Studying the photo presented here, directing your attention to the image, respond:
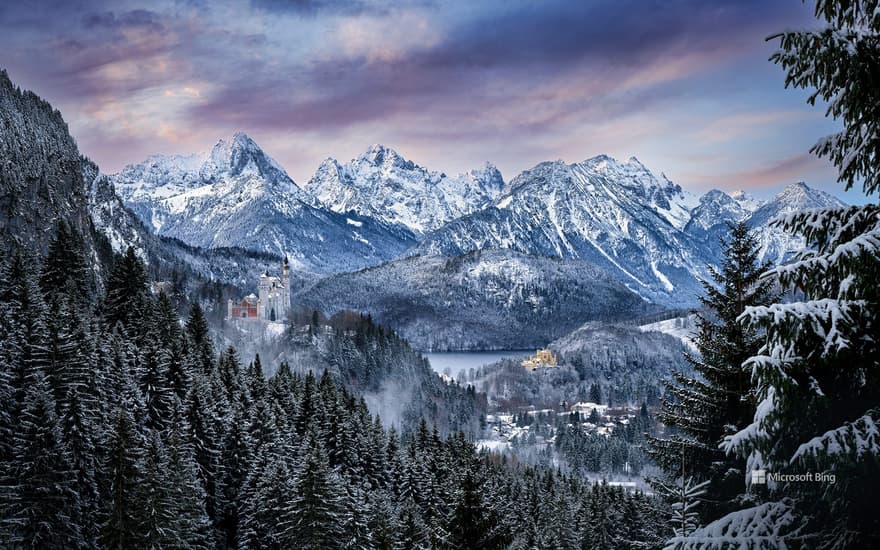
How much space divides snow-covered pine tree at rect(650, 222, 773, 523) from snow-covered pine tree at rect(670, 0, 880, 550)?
30.8 ft

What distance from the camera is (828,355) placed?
28.8 ft

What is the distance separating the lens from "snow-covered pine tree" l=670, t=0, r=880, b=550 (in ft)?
28.4

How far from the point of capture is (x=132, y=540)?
3981 centimetres

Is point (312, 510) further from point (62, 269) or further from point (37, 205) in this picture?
point (37, 205)

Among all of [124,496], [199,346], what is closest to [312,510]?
[124,496]

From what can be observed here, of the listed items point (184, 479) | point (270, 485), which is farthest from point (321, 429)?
point (184, 479)

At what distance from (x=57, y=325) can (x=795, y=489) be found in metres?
57.9

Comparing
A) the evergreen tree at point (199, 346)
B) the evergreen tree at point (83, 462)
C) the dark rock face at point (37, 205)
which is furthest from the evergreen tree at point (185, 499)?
the dark rock face at point (37, 205)

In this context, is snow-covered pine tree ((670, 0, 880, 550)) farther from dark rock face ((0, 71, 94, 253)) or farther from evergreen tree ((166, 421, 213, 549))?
dark rock face ((0, 71, 94, 253))

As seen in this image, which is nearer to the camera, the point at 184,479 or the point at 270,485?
the point at 184,479

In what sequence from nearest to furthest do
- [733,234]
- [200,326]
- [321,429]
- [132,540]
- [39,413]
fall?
[733,234], [132,540], [39,413], [321,429], [200,326]

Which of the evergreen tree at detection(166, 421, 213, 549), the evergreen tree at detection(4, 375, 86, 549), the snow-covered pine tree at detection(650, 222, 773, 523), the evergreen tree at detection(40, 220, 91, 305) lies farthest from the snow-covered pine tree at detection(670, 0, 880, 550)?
the evergreen tree at detection(40, 220, 91, 305)

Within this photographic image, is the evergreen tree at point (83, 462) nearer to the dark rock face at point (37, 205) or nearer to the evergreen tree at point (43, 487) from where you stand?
the evergreen tree at point (43, 487)

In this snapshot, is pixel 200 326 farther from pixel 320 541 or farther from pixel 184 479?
pixel 320 541
